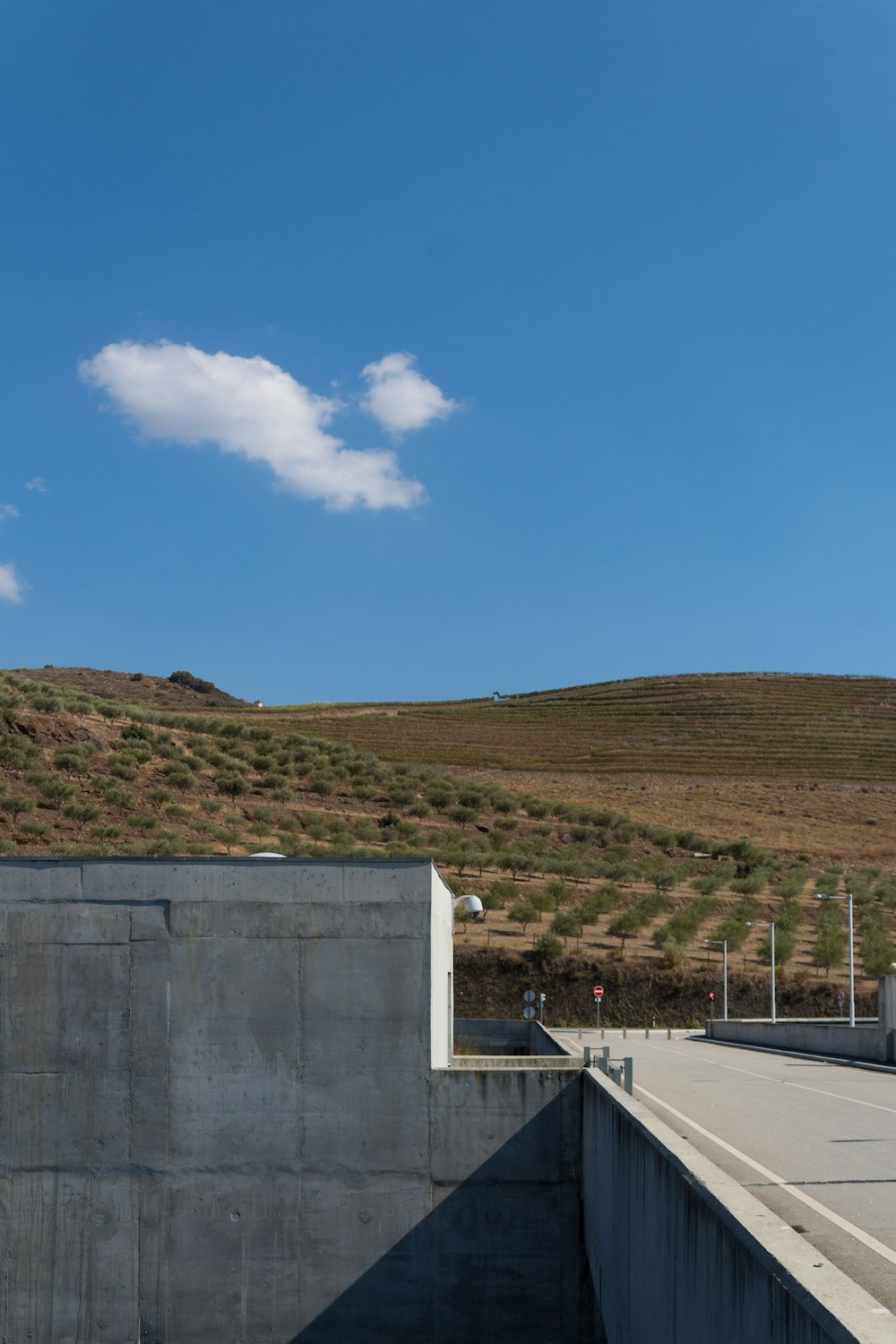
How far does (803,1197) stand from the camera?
9461 mm

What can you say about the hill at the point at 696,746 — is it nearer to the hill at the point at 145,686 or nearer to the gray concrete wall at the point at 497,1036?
the hill at the point at 145,686

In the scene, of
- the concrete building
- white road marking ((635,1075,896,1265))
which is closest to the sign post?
the concrete building

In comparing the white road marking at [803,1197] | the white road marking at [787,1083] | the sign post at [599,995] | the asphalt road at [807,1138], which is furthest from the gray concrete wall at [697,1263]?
the sign post at [599,995]

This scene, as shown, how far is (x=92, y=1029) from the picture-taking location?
16.5m

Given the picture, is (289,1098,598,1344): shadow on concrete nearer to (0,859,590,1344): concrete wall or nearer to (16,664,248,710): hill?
(0,859,590,1344): concrete wall

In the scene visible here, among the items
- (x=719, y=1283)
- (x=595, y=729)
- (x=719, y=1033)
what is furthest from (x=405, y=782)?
(x=719, y=1283)

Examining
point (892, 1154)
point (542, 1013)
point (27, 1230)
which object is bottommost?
point (542, 1013)

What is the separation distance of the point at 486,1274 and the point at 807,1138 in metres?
5.55

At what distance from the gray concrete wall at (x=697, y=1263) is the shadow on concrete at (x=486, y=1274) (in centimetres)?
466

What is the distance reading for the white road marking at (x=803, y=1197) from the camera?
7496 millimetres

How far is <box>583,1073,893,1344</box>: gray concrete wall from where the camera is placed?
4.38 m

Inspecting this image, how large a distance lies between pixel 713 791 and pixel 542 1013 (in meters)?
49.8

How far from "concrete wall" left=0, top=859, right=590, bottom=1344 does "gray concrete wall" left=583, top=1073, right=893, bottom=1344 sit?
475 centimetres

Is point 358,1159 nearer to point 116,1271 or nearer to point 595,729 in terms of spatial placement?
point 116,1271
